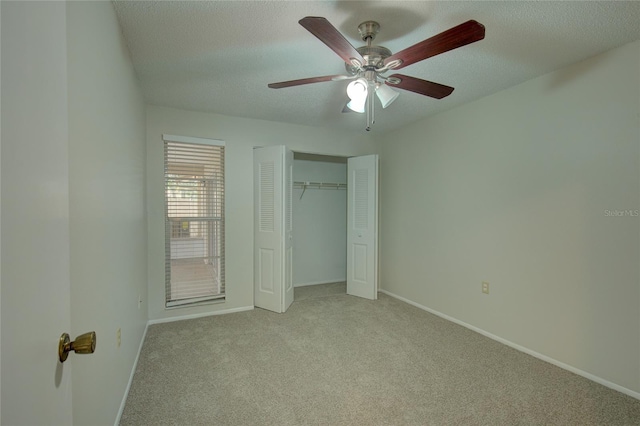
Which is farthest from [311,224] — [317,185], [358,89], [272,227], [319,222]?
[358,89]

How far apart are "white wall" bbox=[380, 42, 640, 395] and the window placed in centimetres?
256

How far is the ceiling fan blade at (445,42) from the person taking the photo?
1.34 meters

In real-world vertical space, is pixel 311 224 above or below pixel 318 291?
above

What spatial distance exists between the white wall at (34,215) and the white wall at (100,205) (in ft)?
1.59

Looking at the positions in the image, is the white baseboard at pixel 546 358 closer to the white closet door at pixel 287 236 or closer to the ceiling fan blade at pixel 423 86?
the white closet door at pixel 287 236

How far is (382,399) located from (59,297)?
198cm

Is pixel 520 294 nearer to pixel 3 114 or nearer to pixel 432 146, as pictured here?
pixel 432 146

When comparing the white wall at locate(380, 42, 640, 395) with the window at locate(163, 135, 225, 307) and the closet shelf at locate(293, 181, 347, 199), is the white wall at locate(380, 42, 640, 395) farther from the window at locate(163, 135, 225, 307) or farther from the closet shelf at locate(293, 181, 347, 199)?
the window at locate(163, 135, 225, 307)

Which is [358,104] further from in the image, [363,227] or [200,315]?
[200,315]

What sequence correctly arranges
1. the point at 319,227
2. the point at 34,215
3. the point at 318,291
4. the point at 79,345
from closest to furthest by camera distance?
1. the point at 34,215
2. the point at 79,345
3. the point at 318,291
4. the point at 319,227

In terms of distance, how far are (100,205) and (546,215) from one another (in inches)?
126

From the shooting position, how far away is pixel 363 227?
14.1 ft

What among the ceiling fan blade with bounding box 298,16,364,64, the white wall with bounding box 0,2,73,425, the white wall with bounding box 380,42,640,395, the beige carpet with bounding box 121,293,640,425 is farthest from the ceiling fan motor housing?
the beige carpet with bounding box 121,293,640,425

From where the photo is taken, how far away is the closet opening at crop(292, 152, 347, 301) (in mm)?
4981
